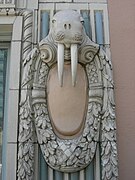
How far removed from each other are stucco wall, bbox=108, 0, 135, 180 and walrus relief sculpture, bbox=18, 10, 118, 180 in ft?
0.33

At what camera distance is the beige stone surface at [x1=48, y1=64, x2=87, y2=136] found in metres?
2.33

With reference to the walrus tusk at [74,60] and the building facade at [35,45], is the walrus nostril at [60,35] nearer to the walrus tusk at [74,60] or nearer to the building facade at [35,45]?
the walrus tusk at [74,60]

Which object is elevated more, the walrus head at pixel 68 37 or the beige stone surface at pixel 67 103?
the walrus head at pixel 68 37

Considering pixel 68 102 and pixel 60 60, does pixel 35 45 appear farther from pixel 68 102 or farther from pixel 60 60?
pixel 68 102

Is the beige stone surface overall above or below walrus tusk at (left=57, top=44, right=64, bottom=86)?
below

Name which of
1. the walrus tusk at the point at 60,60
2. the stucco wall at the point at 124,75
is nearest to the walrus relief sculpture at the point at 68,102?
the walrus tusk at the point at 60,60

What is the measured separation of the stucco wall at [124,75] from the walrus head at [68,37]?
1.08ft

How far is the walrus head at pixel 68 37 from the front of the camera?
Answer: 230 cm

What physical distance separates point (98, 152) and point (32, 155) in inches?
16.2

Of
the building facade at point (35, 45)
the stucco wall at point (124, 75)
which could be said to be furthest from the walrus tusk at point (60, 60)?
the stucco wall at point (124, 75)

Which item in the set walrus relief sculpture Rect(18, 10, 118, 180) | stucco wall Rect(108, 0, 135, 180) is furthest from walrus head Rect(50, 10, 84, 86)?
stucco wall Rect(108, 0, 135, 180)

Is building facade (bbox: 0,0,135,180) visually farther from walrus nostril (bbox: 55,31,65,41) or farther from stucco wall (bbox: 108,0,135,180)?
walrus nostril (bbox: 55,31,65,41)

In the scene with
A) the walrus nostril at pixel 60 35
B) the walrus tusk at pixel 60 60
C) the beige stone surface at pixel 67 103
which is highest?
the walrus nostril at pixel 60 35

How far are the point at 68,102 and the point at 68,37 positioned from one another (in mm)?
409
